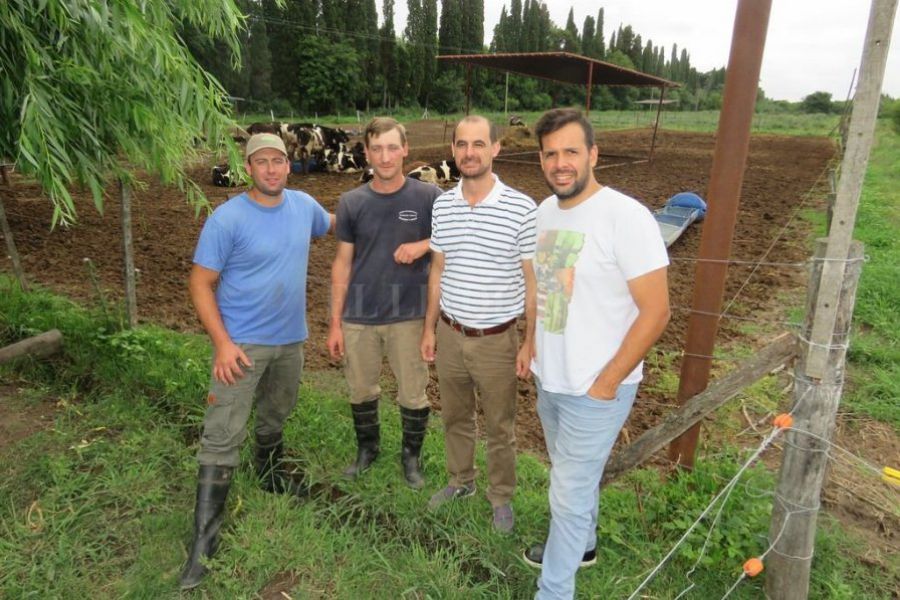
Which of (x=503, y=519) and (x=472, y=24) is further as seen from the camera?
(x=472, y=24)

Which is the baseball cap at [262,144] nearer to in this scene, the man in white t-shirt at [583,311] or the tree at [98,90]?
the tree at [98,90]

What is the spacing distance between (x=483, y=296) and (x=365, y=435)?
1.16 metres

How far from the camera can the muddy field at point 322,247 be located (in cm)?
523

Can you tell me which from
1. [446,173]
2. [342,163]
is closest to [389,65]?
[342,163]

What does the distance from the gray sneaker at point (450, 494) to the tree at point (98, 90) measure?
1993 mm

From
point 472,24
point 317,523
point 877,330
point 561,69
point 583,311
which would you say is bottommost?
point 317,523

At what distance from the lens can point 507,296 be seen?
247 centimetres

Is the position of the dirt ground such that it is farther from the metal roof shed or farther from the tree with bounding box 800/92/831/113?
the tree with bounding box 800/92/831/113


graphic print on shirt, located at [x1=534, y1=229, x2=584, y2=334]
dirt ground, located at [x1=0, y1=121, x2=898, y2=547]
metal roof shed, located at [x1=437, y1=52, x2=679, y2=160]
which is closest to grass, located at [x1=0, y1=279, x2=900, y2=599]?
dirt ground, located at [x1=0, y1=121, x2=898, y2=547]

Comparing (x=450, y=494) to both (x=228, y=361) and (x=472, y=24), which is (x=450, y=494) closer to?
(x=228, y=361)

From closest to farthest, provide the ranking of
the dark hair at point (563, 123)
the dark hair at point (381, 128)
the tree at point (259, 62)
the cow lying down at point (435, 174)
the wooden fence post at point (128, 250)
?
1. the dark hair at point (563, 123)
2. the dark hair at point (381, 128)
3. the wooden fence post at point (128, 250)
4. the cow lying down at point (435, 174)
5. the tree at point (259, 62)

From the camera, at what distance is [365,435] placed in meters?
3.13

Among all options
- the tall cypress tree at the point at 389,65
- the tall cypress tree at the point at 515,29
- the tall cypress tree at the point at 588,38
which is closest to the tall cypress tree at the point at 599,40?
the tall cypress tree at the point at 588,38

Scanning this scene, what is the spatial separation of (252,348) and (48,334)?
2.48 m
